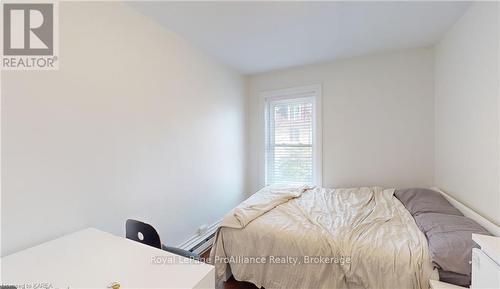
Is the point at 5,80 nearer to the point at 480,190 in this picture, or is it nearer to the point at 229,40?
the point at 229,40

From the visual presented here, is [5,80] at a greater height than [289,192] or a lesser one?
greater

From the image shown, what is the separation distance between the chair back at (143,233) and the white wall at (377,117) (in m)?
2.40

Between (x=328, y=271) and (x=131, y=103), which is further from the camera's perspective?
(x=131, y=103)

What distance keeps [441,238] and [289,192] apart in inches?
52.6

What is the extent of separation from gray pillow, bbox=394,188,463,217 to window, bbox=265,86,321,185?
41.8 inches

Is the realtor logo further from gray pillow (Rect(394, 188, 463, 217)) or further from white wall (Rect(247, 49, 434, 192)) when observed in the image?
gray pillow (Rect(394, 188, 463, 217))

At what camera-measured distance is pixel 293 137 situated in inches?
129

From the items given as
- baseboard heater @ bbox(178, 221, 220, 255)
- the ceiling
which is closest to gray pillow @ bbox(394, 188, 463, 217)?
the ceiling

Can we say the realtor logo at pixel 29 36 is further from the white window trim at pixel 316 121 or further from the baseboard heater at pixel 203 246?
the white window trim at pixel 316 121

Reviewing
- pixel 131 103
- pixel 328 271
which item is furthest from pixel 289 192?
pixel 131 103

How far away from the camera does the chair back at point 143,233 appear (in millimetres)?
1247

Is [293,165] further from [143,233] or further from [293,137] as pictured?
[143,233]

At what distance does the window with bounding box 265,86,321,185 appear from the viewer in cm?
308

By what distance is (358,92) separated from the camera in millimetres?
2797
